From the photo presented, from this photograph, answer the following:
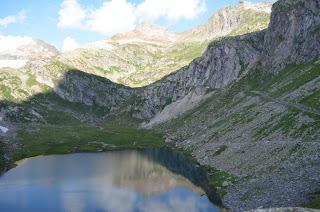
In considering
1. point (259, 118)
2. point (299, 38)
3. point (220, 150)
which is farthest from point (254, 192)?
point (299, 38)

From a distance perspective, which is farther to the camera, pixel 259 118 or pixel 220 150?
pixel 259 118

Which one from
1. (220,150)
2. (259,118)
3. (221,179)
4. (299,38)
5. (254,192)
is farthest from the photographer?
(299,38)

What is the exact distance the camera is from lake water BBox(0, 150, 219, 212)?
96.8m

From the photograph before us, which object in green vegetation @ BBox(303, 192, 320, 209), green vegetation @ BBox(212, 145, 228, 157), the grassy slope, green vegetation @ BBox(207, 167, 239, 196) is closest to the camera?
green vegetation @ BBox(303, 192, 320, 209)

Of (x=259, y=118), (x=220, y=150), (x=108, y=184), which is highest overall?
(x=259, y=118)

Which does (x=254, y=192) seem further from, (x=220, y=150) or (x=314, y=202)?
(x=220, y=150)

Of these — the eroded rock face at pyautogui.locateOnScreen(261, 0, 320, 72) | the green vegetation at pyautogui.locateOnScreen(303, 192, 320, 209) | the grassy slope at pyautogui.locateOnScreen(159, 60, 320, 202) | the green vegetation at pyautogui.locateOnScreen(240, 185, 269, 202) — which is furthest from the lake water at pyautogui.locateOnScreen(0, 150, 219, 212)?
the eroded rock face at pyautogui.locateOnScreen(261, 0, 320, 72)

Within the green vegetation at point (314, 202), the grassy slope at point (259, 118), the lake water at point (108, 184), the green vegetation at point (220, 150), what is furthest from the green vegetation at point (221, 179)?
the green vegetation at point (314, 202)

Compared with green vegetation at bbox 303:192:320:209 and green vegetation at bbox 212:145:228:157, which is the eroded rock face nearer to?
green vegetation at bbox 212:145:228:157

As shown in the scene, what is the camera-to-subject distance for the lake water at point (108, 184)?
96.8m

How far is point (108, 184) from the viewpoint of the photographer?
121812 millimetres

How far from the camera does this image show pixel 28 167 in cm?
15162

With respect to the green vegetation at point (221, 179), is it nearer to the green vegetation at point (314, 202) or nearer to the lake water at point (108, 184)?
the lake water at point (108, 184)

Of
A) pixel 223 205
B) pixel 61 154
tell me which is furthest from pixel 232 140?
pixel 61 154
